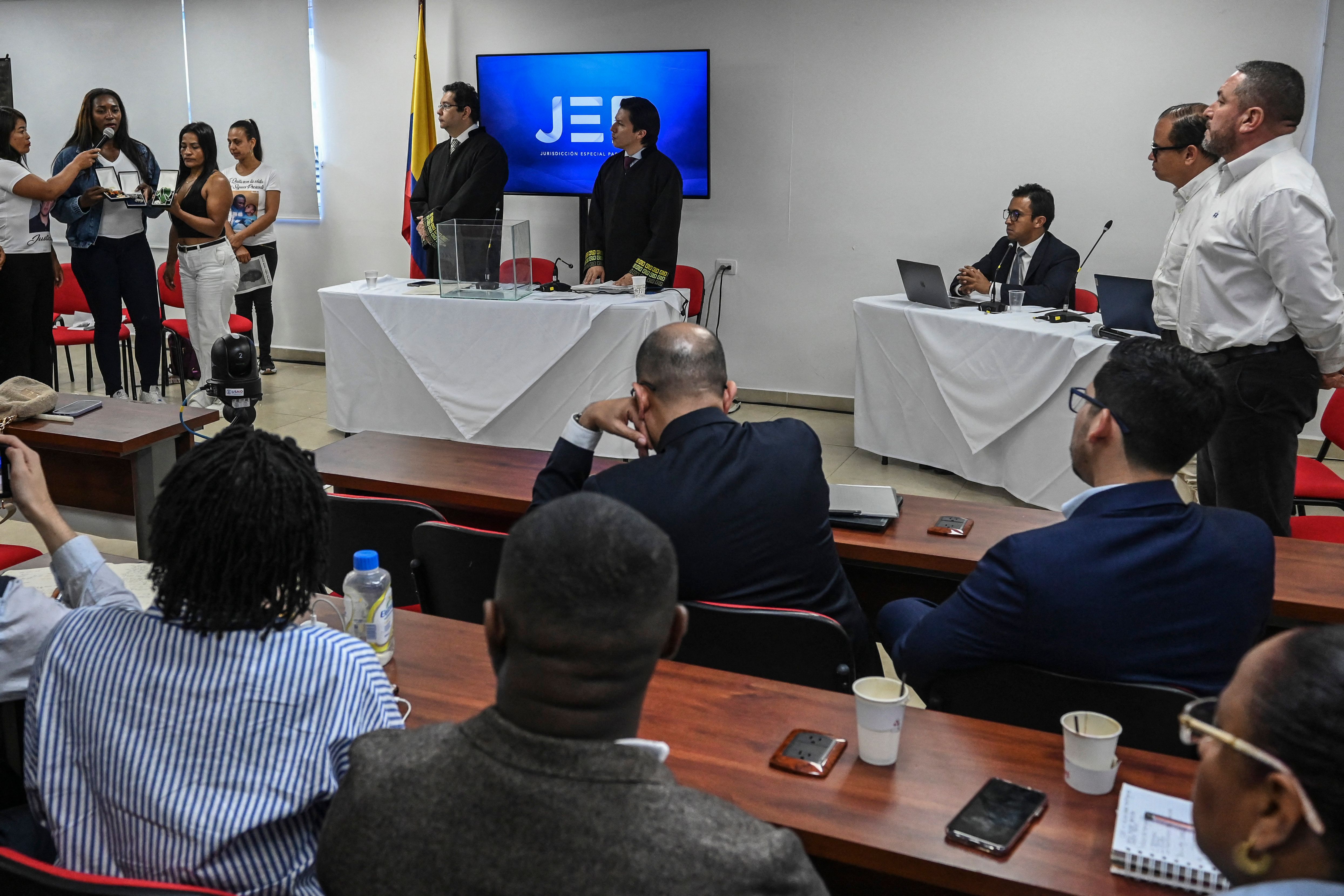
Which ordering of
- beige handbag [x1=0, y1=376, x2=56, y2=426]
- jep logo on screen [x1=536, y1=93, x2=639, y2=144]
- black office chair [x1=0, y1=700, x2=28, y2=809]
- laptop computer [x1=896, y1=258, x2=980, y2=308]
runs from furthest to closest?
1. jep logo on screen [x1=536, y1=93, x2=639, y2=144]
2. laptop computer [x1=896, y1=258, x2=980, y2=308]
3. beige handbag [x1=0, y1=376, x2=56, y2=426]
4. black office chair [x1=0, y1=700, x2=28, y2=809]

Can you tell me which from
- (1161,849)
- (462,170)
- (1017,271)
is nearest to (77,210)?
(462,170)

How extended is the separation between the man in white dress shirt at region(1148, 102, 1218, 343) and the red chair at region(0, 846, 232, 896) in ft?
11.1

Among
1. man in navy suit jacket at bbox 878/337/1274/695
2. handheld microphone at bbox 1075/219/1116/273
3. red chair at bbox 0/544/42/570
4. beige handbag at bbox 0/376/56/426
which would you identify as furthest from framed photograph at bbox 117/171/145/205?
man in navy suit jacket at bbox 878/337/1274/695

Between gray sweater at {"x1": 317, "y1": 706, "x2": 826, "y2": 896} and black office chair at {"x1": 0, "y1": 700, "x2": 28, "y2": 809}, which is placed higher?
gray sweater at {"x1": 317, "y1": 706, "x2": 826, "y2": 896}

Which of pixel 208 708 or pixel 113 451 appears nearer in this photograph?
pixel 208 708

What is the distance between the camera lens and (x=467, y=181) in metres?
5.85

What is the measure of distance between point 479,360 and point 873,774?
3.99 metres

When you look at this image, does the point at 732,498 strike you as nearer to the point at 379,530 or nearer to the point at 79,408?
the point at 379,530

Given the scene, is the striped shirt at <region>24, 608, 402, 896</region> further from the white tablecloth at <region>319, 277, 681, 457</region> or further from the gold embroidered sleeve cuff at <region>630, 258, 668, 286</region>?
the gold embroidered sleeve cuff at <region>630, 258, 668, 286</region>

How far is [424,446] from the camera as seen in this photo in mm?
3188

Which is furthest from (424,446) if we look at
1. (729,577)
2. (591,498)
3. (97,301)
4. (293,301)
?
(293,301)

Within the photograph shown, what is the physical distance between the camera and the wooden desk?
123 centimetres

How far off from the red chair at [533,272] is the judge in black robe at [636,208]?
40cm

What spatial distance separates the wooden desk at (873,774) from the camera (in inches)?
48.5
